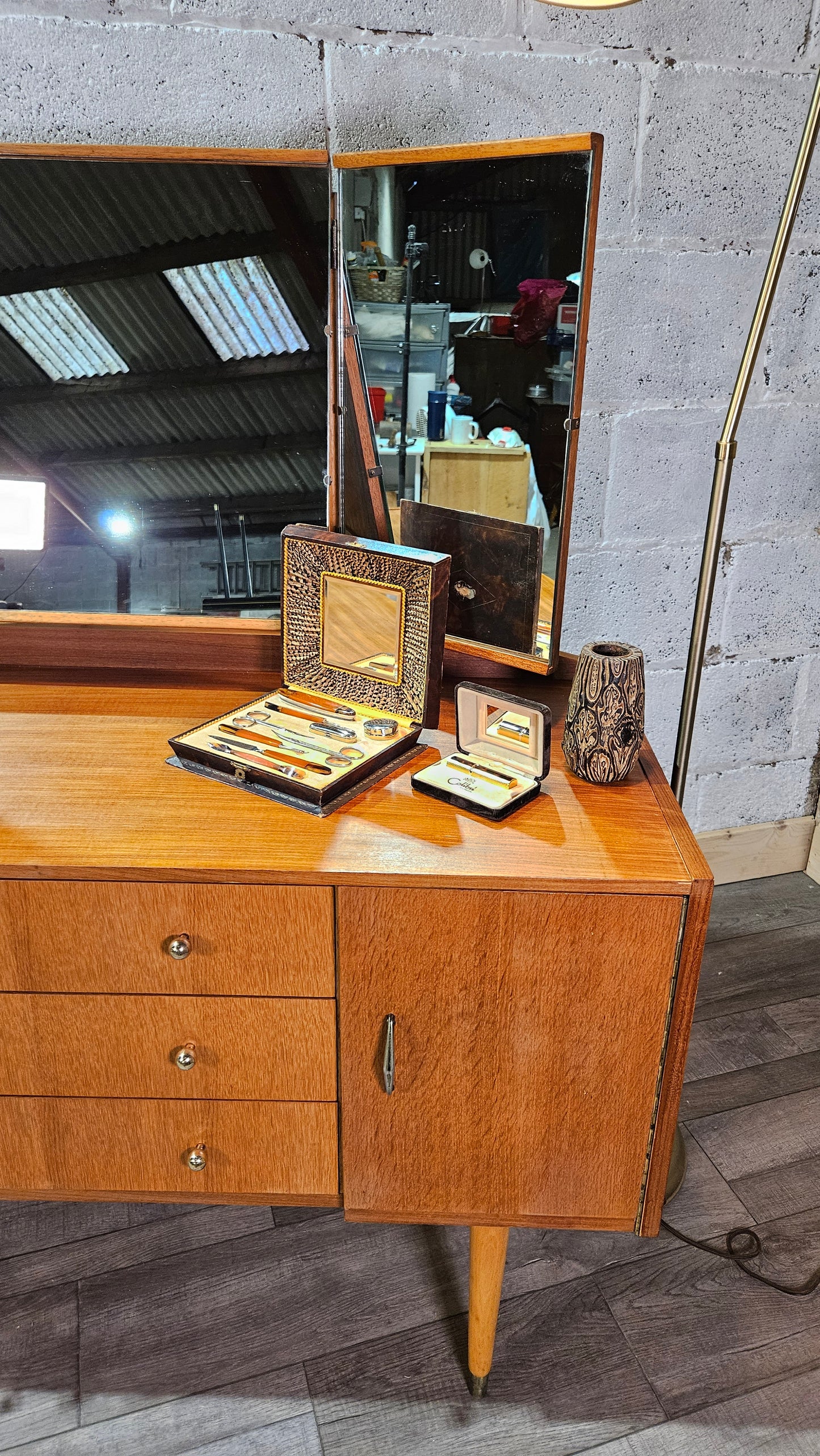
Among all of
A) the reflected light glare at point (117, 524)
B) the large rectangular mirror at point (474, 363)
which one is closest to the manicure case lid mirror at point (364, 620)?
the large rectangular mirror at point (474, 363)

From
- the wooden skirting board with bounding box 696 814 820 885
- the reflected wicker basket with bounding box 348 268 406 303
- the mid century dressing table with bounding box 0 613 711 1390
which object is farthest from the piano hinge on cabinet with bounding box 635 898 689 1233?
the wooden skirting board with bounding box 696 814 820 885

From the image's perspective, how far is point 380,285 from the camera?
4.12ft

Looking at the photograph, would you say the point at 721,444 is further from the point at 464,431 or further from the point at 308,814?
the point at 308,814

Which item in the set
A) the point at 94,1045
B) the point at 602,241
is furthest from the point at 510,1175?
the point at 602,241

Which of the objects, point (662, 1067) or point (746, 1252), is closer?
point (662, 1067)

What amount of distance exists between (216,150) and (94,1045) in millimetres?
1058

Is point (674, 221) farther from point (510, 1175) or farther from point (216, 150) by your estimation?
point (510, 1175)

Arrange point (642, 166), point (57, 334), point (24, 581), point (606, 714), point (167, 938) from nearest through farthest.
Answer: point (167, 938), point (606, 714), point (57, 334), point (24, 581), point (642, 166)

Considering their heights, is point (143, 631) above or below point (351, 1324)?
above

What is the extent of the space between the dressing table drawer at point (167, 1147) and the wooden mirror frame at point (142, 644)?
1.89 ft

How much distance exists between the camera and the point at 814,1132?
5.27 feet

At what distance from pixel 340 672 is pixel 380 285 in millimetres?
485

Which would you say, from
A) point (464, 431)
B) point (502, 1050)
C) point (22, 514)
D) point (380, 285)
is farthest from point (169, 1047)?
point (380, 285)

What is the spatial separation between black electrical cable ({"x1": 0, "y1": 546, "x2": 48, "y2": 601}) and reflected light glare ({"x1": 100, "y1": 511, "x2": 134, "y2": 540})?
0.31 feet
